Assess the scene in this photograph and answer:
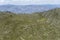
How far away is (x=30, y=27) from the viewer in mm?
1860

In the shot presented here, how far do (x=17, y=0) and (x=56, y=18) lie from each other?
6.35 ft

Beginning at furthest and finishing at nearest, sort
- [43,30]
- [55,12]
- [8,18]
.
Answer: [55,12] < [8,18] < [43,30]

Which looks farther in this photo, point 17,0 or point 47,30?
point 17,0

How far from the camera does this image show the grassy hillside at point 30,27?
5.76ft

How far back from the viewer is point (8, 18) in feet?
6.57

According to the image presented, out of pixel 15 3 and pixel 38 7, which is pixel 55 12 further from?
pixel 15 3

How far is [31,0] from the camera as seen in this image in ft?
12.3

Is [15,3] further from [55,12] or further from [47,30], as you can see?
[47,30]

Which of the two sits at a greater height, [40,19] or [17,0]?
[40,19]

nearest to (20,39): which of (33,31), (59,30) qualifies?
(33,31)

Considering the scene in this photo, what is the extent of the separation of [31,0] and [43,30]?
6.64 ft

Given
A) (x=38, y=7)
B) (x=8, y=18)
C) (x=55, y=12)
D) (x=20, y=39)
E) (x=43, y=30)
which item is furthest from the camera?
(x=38, y=7)

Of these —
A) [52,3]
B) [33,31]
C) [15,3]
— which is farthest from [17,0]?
[33,31]

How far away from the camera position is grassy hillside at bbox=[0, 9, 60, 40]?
1755 mm
